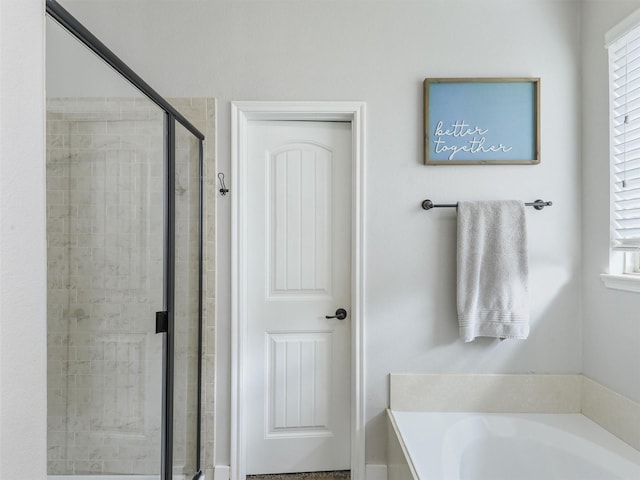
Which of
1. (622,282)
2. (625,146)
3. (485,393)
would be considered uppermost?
(625,146)

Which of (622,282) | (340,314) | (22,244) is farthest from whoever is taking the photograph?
(340,314)

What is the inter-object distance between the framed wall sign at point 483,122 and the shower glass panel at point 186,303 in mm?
1161

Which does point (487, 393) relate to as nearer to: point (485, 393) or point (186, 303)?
point (485, 393)

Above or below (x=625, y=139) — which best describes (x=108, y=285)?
below

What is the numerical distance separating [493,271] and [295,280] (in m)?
1.00

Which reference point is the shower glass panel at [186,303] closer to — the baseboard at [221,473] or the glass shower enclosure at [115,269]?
the glass shower enclosure at [115,269]

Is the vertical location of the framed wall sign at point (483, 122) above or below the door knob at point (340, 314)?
above

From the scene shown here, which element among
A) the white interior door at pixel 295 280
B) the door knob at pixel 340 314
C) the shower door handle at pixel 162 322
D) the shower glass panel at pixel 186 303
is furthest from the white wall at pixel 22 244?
the door knob at pixel 340 314

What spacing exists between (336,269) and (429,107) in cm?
96

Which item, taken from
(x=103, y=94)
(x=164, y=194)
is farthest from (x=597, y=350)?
(x=103, y=94)

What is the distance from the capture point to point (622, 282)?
5.36 feet

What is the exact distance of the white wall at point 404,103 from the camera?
1912 millimetres

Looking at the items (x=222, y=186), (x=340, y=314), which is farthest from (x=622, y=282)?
(x=222, y=186)

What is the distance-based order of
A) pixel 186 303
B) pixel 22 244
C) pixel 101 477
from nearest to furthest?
1. pixel 22 244
2. pixel 101 477
3. pixel 186 303
